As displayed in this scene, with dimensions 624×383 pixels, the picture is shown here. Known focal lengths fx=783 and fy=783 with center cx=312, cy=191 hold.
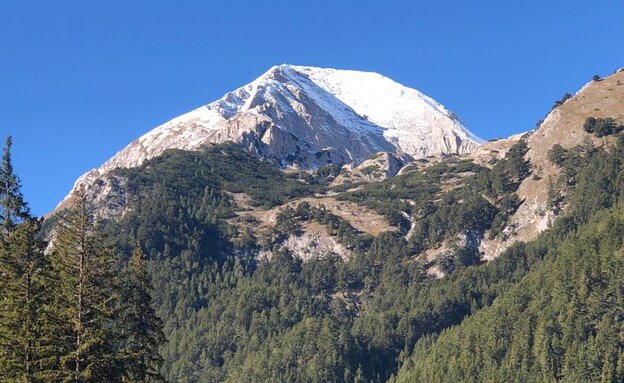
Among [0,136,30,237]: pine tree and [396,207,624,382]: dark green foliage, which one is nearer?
[0,136,30,237]: pine tree

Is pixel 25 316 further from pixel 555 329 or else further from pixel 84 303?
pixel 555 329

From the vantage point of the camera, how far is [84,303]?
1944 inches

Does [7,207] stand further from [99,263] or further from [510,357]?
[510,357]

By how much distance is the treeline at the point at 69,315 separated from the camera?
47938 mm

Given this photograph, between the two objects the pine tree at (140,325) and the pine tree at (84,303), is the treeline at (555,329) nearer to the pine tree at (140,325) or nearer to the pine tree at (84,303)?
the pine tree at (140,325)

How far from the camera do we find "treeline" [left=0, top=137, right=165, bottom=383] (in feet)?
157

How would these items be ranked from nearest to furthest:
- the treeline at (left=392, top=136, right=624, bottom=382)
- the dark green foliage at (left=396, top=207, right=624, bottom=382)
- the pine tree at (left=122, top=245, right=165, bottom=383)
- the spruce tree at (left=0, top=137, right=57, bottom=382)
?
the spruce tree at (left=0, top=137, right=57, bottom=382), the pine tree at (left=122, top=245, right=165, bottom=383), the treeline at (left=392, top=136, right=624, bottom=382), the dark green foliage at (left=396, top=207, right=624, bottom=382)

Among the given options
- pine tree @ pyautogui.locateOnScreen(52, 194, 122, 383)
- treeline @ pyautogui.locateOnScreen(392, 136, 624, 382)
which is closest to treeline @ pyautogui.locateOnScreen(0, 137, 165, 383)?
pine tree @ pyautogui.locateOnScreen(52, 194, 122, 383)

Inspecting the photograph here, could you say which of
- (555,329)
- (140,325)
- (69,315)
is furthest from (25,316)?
(555,329)

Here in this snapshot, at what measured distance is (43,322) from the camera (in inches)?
1890

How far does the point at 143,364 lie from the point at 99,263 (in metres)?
9.36

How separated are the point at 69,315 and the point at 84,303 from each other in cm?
115

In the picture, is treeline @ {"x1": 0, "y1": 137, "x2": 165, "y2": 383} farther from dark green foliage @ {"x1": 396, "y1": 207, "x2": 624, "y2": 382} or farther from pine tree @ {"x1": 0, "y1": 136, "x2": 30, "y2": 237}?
dark green foliage @ {"x1": 396, "y1": 207, "x2": 624, "y2": 382}

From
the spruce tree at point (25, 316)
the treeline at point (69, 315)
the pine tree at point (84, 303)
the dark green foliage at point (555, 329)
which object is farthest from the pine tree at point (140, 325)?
the dark green foliage at point (555, 329)
